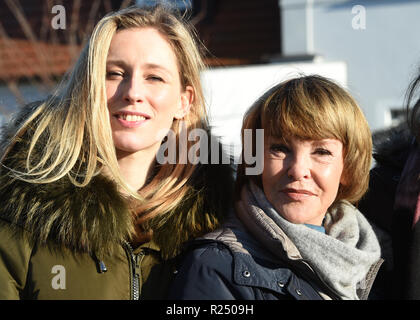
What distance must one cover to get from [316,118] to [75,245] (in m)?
1.00

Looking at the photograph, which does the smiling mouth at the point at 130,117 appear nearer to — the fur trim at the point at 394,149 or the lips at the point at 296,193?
the lips at the point at 296,193

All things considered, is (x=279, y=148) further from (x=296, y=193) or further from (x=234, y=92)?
(x=234, y=92)

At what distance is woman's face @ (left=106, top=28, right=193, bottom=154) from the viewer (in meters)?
2.33

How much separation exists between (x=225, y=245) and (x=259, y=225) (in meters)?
0.15

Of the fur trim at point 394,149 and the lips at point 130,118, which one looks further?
the fur trim at point 394,149

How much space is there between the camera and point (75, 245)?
2.13 meters

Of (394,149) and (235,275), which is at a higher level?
(394,149)

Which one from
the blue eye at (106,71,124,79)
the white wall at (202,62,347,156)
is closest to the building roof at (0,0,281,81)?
the white wall at (202,62,347,156)

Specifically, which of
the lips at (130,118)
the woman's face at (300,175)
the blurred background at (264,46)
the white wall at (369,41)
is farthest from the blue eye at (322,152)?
the white wall at (369,41)

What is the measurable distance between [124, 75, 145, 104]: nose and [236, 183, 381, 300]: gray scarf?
0.56m

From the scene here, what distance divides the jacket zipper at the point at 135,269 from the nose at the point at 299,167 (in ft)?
2.08

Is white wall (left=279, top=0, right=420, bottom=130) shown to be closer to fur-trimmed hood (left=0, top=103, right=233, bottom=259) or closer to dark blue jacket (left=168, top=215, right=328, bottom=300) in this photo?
fur-trimmed hood (left=0, top=103, right=233, bottom=259)

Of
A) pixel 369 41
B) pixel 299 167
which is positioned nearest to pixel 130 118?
pixel 299 167

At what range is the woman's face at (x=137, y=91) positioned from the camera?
233 centimetres
